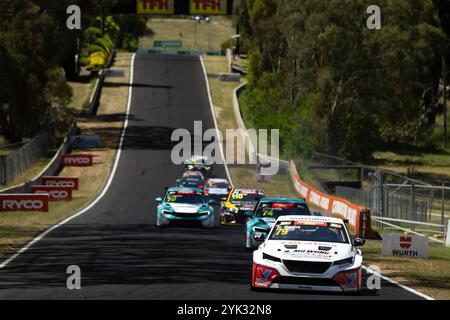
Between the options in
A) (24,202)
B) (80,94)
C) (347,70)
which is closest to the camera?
(24,202)


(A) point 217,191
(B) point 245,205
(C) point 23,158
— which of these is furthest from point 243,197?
(C) point 23,158

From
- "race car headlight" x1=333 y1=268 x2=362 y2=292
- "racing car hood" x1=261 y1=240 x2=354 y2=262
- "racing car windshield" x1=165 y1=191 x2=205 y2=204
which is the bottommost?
"racing car windshield" x1=165 y1=191 x2=205 y2=204

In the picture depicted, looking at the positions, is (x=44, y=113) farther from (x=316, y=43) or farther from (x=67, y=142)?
(x=316, y=43)

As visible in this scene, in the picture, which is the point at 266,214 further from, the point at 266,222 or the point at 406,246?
the point at 406,246

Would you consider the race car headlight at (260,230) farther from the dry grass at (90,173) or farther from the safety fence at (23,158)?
the safety fence at (23,158)

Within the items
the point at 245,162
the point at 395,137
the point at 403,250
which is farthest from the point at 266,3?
the point at 403,250

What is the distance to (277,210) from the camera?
27.2m

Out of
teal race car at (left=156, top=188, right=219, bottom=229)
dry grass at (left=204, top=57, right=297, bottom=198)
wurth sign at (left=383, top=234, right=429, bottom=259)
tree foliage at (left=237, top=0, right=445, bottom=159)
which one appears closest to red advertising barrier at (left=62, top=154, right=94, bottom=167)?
dry grass at (left=204, top=57, right=297, bottom=198)

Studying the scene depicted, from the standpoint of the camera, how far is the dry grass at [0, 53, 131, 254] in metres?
32.1

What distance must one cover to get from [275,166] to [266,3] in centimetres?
3530

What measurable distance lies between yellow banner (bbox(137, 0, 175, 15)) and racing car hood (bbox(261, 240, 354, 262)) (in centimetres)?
8900

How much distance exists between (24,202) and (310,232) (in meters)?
24.9

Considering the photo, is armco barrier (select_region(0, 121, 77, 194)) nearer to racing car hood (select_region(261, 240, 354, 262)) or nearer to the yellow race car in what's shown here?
the yellow race car
